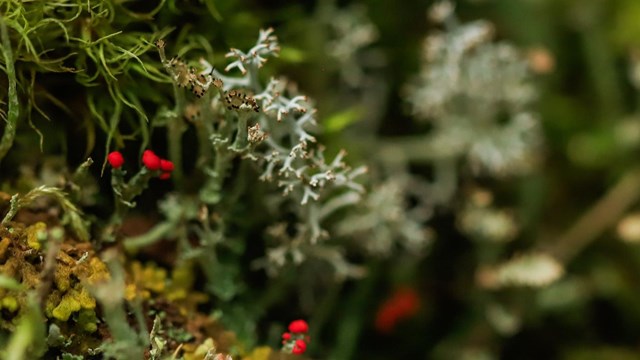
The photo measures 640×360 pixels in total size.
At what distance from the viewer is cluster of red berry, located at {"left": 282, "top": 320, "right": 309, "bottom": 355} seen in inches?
39.1

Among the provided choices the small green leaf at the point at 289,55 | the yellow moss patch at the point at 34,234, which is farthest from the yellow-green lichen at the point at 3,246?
the small green leaf at the point at 289,55

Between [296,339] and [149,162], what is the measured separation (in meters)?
0.34

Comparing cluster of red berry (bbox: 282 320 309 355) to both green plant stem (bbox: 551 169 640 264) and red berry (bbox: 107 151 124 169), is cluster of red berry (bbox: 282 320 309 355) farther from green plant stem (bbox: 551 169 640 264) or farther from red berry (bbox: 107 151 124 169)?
green plant stem (bbox: 551 169 640 264)

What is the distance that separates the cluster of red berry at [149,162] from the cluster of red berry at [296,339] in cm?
30

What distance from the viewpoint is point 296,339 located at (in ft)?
3.38

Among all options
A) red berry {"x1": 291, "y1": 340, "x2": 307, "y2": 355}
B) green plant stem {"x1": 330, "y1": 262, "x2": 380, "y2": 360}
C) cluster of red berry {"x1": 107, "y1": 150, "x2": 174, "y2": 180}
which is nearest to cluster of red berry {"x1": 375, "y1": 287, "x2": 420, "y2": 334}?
green plant stem {"x1": 330, "y1": 262, "x2": 380, "y2": 360}

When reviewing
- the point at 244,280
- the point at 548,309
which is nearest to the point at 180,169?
the point at 244,280

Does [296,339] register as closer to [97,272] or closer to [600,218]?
[97,272]

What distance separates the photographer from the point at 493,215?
1.56 m

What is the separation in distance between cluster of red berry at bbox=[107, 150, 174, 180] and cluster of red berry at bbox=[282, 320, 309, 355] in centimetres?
30

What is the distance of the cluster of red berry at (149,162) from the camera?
1.01 metres

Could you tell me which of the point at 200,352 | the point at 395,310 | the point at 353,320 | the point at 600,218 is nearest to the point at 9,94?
the point at 200,352

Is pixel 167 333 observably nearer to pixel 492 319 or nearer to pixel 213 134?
pixel 213 134

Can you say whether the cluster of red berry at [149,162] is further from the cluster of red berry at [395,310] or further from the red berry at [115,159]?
the cluster of red berry at [395,310]
